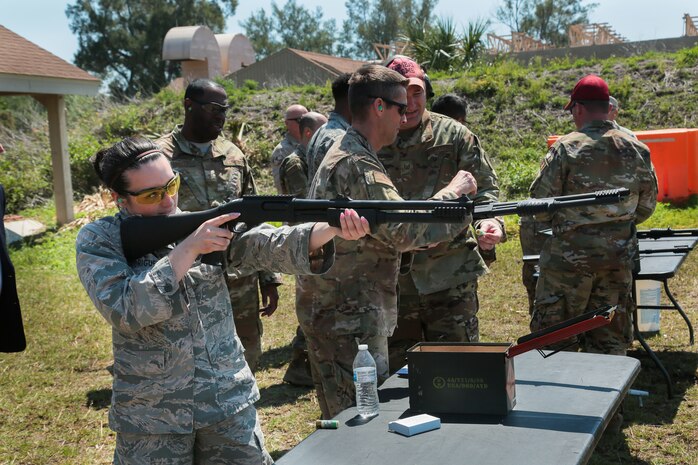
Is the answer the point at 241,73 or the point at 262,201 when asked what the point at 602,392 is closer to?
the point at 262,201

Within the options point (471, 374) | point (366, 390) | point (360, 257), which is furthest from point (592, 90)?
point (366, 390)

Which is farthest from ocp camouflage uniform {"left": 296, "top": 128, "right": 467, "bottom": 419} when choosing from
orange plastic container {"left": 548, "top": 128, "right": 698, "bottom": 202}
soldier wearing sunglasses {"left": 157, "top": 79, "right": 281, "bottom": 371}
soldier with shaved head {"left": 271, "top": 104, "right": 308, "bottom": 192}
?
orange plastic container {"left": 548, "top": 128, "right": 698, "bottom": 202}

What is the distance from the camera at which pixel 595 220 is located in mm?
5273

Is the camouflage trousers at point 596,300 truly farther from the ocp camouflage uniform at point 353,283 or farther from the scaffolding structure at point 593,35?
the scaffolding structure at point 593,35

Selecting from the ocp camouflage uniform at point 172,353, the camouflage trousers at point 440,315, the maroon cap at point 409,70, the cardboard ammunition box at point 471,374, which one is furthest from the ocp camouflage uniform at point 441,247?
the ocp camouflage uniform at point 172,353

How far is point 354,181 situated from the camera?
3.32 metres

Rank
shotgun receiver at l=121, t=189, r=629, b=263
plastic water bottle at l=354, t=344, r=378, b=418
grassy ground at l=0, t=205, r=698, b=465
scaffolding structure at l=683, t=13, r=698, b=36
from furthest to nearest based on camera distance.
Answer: scaffolding structure at l=683, t=13, r=698, b=36 < grassy ground at l=0, t=205, r=698, b=465 < plastic water bottle at l=354, t=344, r=378, b=418 < shotgun receiver at l=121, t=189, r=629, b=263

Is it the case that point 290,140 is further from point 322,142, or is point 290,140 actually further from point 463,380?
point 463,380

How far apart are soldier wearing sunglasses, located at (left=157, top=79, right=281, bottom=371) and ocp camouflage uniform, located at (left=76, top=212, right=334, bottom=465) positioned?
2.16 meters

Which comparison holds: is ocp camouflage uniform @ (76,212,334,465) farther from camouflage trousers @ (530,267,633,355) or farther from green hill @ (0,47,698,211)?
green hill @ (0,47,698,211)

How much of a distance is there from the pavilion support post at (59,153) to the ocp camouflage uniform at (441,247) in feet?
40.1

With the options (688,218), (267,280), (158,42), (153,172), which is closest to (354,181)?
(153,172)

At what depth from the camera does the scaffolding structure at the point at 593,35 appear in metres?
25.2

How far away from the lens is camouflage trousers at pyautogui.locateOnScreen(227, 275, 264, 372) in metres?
5.14
